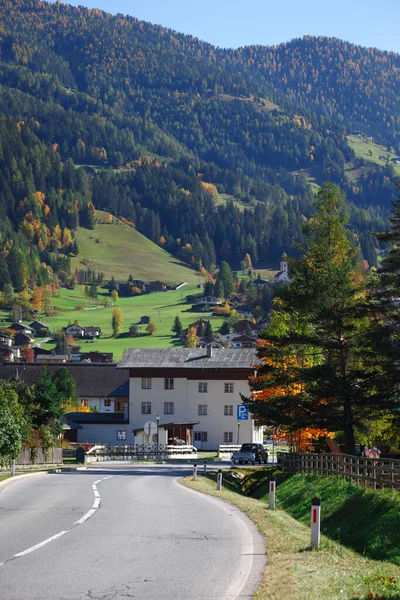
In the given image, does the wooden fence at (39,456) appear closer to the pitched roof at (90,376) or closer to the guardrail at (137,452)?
the guardrail at (137,452)

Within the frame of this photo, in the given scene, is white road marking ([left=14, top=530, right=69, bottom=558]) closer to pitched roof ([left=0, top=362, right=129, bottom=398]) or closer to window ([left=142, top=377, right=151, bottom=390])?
window ([left=142, top=377, right=151, bottom=390])

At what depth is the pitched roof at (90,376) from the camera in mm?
132500

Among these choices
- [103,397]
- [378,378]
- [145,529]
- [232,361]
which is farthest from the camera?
[103,397]

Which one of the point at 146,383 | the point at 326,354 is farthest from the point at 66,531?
the point at 146,383

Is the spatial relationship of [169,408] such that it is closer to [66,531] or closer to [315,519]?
[66,531]

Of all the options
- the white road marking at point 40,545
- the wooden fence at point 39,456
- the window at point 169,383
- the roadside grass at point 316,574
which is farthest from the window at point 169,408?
the white road marking at point 40,545

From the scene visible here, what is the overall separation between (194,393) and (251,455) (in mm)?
36192

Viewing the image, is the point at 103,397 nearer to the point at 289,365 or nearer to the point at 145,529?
the point at 289,365

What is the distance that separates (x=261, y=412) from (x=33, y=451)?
15790 mm

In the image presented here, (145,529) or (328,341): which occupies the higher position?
(328,341)

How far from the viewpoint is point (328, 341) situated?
4647cm

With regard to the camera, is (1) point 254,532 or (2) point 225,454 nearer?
(1) point 254,532

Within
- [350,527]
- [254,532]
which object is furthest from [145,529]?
[350,527]

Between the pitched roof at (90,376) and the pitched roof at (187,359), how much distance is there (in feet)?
93.2
